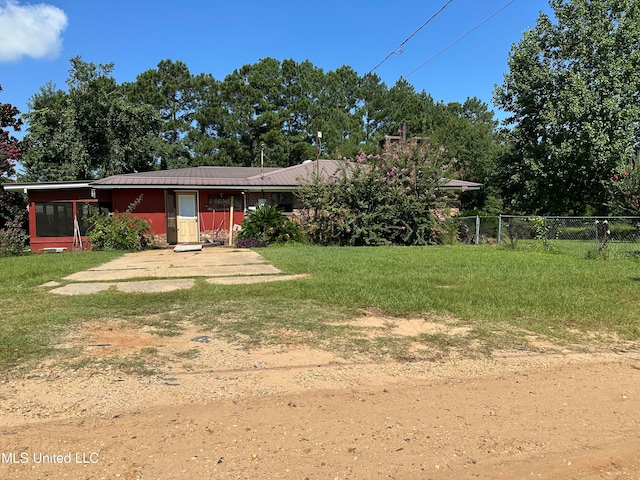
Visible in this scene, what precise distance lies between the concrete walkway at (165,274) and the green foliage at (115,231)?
2818 mm

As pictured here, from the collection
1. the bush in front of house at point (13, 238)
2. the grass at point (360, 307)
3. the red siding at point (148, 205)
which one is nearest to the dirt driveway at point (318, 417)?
the grass at point (360, 307)

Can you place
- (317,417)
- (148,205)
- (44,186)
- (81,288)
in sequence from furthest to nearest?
1. (148,205)
2. (44,186)
3. (81,288)
4. (317,417)

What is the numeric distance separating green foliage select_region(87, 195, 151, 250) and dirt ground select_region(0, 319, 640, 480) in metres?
12.3

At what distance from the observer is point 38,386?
11.5 feet

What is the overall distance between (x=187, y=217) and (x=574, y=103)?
20.0m

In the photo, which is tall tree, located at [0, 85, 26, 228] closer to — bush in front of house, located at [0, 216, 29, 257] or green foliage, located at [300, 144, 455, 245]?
bush in front of house, located at [0, 216, 29, 257]

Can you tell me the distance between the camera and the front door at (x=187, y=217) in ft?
59.6

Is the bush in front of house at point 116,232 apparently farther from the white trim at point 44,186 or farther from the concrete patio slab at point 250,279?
the concrete patio slab at point 250,279

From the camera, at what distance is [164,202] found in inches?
702

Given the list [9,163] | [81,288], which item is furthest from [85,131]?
[81,288]

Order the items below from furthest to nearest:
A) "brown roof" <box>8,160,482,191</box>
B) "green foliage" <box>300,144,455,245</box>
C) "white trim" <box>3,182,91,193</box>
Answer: "brown roof" <box>8,160,482,191</box> → "white trim" <box>3,182,91,193</box> → "green foliage" <box>300,144,455,245</box>

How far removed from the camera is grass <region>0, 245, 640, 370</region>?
4.80 meters

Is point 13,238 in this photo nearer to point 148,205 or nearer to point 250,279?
point 148,205

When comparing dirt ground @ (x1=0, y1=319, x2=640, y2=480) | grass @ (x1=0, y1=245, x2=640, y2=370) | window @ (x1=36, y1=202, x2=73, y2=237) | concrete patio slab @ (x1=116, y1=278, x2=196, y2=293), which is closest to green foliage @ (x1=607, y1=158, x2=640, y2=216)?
grass @ (x1=0, y1=245, x2=640, y2=370)
